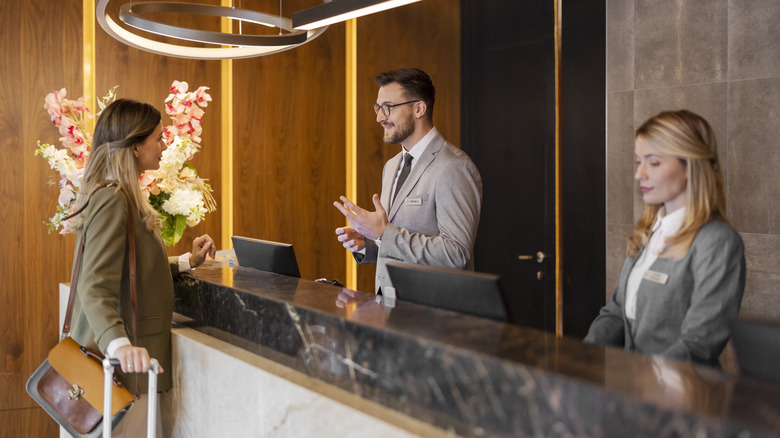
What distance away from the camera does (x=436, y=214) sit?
2975 millimetres

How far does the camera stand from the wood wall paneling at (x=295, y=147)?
499 cm

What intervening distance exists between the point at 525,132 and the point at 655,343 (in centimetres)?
307

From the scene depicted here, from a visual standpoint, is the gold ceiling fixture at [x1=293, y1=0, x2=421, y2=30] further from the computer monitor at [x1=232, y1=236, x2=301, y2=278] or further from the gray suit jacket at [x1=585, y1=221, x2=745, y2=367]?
the gray suit jacket at [x1=585, y1=221, x2=745, y2=367]

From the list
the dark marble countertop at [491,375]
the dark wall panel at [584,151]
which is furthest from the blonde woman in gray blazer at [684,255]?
the dark wall panel at [584,151]

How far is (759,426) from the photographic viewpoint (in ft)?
3.22

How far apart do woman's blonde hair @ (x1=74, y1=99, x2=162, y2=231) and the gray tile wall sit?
10.1 feet

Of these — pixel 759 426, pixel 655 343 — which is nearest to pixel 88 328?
pixel 655 343

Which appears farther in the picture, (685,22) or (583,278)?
(583,278)

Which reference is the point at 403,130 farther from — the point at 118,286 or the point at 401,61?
the point at 401,61

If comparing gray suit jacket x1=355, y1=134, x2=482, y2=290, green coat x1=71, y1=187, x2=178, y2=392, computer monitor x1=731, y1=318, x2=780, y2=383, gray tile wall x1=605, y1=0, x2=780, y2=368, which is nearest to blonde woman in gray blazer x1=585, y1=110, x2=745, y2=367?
computer monitor x1=731, y1=318, x2=780, y2=383

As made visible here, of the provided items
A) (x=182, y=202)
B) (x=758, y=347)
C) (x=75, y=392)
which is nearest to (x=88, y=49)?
(x=182, y=202)

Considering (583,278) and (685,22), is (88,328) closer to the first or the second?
(583,278)

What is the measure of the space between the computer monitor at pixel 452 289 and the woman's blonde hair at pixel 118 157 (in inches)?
37.2

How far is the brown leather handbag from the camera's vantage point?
6.84 ft
